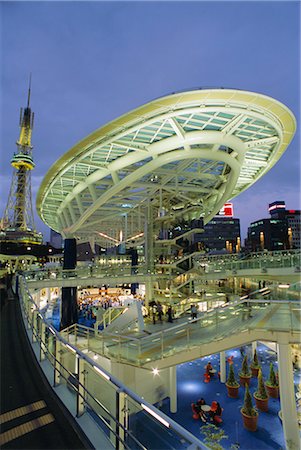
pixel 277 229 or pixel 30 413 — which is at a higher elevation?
pixel 277 229

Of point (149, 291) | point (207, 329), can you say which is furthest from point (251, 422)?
point (149, 291)

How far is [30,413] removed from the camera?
11.9ft

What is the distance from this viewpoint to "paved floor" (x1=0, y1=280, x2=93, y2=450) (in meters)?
3.12

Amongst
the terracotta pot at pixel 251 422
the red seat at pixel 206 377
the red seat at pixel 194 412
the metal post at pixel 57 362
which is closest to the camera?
the metal post at pixel 57 362

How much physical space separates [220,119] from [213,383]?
15.2 metres

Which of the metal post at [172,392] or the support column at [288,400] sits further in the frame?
the metal post at [172,392]

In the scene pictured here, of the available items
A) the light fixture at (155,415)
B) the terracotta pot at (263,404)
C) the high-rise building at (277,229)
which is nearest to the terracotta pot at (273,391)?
the terracotta pot at (263,404)

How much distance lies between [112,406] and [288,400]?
1024cm

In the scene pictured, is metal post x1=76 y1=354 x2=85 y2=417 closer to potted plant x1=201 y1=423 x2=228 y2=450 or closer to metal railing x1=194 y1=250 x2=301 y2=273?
potted plant x1=201 y1=423 x2=228 y2=450

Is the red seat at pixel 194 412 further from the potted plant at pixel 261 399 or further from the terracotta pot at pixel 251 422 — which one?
the potted plant at pixel 261 399

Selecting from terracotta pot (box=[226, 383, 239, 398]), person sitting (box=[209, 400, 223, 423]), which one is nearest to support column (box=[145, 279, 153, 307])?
terracotta pot (box=[226, 383, 239, 398])

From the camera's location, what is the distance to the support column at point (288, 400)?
10.5 meters

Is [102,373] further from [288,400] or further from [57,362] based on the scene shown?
[288,400]

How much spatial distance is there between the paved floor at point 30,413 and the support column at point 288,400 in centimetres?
916
